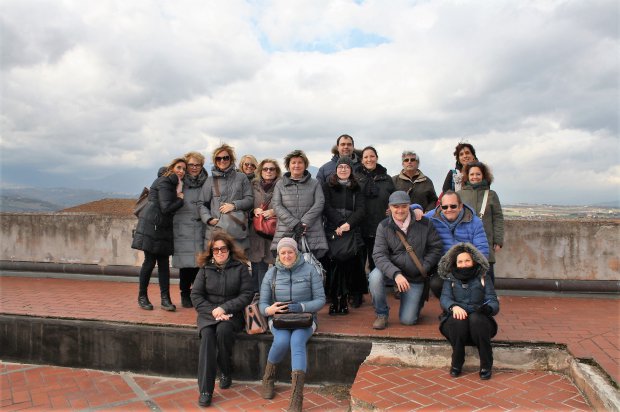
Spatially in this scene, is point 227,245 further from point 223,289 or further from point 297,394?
point 297,394

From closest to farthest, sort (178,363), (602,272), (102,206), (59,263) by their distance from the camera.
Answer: (178,363)
(602,272)
(59,263)
(102,206)

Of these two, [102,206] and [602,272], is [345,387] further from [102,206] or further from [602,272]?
[102,206]

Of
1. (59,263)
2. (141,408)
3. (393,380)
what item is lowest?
(141,408)

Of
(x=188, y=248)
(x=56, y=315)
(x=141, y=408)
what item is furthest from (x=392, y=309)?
(x=56, y=315)

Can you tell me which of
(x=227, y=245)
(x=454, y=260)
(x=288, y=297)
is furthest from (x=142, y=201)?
(x=454, y=260)

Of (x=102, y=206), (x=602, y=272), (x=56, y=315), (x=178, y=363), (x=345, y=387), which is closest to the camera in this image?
(x=345, y=387)

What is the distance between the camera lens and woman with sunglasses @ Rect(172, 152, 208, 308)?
6070 mm

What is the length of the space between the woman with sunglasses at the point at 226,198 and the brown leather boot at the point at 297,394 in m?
2.00

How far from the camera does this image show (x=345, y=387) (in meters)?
5.01

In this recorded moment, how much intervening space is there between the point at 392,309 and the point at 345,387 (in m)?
1.62

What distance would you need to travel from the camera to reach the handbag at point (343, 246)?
5.78 metres

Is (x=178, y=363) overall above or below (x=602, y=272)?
below

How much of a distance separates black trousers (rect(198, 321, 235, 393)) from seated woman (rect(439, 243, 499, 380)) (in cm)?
214

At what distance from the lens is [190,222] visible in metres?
6.14
